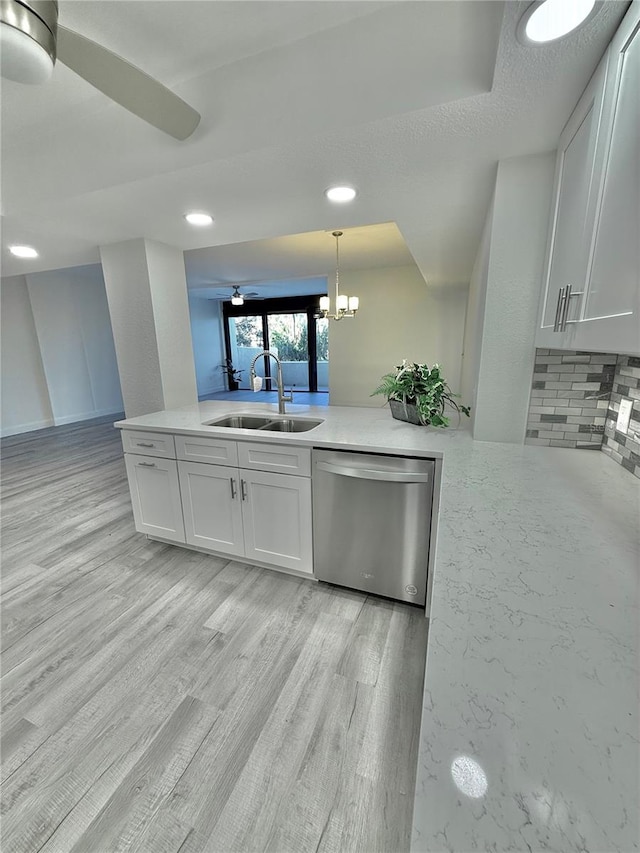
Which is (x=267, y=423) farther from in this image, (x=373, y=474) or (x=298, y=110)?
(x=298, y=110)

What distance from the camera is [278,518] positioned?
6.57ft

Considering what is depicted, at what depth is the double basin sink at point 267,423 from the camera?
2.32 meters

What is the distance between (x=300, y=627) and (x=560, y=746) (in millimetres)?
1547

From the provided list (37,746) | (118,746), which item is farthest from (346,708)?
(37,746)

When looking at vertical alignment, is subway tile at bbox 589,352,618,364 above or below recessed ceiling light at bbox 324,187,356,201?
below

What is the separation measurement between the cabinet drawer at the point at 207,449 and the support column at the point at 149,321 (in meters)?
0.76

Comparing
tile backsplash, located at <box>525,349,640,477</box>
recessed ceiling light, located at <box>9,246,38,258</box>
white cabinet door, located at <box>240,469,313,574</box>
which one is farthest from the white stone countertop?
recessed ceiling light, located at <box>9,246,38,258</box>

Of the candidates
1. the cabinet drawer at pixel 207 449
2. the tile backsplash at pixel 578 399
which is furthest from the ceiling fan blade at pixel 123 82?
the tile backsplash at pixel 578 399

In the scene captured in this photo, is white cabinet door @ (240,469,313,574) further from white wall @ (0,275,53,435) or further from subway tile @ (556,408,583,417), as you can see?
white wall @ (0,275,53,435)

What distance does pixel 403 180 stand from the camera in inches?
64.6

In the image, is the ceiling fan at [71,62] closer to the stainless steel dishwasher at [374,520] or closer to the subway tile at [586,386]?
the stainless steel dishwasher at [374,520]

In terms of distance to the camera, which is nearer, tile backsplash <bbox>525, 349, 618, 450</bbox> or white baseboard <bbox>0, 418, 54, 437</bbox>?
tile backsplash <bbox>525, 349, 618, 450</bbox>

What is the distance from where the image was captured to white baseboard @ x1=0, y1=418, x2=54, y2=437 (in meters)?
5.41

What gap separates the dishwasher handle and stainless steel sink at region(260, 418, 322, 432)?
0.55 meters
